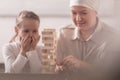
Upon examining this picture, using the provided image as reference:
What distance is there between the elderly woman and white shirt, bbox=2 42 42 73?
7 centimetres

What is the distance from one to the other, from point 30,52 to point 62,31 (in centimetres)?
12

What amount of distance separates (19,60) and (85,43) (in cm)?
21

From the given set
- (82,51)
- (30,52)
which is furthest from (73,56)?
(30,52)

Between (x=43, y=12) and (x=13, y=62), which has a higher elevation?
(x=43, y=12)

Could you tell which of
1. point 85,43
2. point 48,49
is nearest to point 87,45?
point 85,43

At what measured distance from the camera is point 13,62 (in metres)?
0.71

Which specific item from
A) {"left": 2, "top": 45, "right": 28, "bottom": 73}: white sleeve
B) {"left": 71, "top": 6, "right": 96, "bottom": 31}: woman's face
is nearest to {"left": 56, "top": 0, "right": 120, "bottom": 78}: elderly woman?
{"left": 71, "top": 6, "right": 96, "bottom": 31}: woman's face

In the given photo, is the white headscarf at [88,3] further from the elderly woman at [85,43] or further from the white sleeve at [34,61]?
the white sleeve at [34,61]

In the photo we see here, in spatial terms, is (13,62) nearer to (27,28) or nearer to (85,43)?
(27,28)

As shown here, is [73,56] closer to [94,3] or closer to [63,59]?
[63,59]

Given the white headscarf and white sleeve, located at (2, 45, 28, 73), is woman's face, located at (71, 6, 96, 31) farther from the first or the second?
white sleeve, located at (2, 45, 28, 73)

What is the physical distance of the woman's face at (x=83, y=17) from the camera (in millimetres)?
706

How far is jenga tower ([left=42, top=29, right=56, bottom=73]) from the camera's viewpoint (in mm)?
708

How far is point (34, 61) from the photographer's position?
2.35 feet
